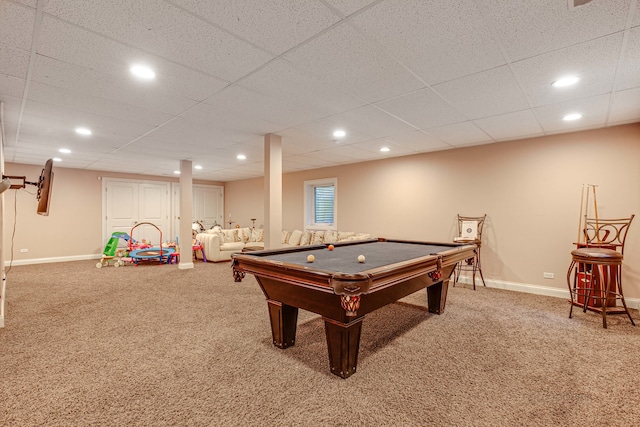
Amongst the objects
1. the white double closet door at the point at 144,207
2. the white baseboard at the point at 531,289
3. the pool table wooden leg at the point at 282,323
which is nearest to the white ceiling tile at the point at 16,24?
the pool table wooden leg at the point at 282,323

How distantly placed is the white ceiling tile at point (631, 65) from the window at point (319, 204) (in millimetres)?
5250

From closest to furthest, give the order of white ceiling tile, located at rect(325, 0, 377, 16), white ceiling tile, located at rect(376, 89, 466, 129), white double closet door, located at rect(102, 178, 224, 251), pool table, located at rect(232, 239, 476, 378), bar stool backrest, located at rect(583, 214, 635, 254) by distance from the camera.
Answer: white ceiling tile, located at rect(325, 0, 377, 16) → pool table, located at rect(232, 239, 476, 378) → white ceiling tile, located at rect(376, 89, 466, 129) → bar stool backrest, located at rect(583, 214, 635, 254) → white double closet door, located at rect(102, 178, 224, 251)

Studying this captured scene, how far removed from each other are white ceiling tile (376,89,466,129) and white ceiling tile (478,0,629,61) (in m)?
0.91

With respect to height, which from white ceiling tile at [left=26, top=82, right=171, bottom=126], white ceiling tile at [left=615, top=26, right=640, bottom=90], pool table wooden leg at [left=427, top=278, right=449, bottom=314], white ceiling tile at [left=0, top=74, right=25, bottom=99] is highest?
white ceiling tile at [left=615, top=26, right=640, bottom=90]

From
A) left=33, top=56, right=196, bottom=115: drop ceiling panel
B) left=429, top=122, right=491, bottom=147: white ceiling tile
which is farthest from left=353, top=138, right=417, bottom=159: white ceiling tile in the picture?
left=33, top=56, right=196, bottom=115: drop ceiling panel

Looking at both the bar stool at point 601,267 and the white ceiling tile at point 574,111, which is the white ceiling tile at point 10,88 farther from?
the bar stool at point 601,267

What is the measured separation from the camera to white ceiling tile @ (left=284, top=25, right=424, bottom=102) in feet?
6.40

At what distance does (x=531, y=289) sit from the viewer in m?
4.45

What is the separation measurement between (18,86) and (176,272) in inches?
160

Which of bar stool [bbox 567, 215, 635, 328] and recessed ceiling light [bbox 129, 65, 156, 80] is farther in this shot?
bar stool [bbox 567, 215, 635, 328]

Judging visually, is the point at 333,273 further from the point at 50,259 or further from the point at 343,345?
the point at 50,259

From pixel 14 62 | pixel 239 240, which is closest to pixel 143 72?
pixel 14 62

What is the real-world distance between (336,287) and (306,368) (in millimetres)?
893

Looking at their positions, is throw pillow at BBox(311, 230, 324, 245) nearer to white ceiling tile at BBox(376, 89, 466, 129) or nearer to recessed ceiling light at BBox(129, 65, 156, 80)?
white ceiling tile at BBox(376, 89, 466, 129)
